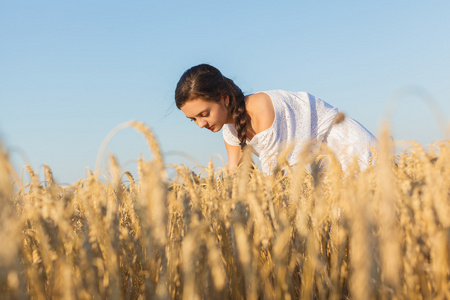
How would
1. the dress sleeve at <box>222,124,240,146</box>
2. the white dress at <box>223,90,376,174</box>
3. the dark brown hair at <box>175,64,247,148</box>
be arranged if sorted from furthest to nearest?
the dress sleeve at <box>222,124,240,146</box> < the dark brown hair at <box>175,64,247,148</box> < the white dress at <box>223,90,376,174</box>

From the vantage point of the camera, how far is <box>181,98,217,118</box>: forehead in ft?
9.51

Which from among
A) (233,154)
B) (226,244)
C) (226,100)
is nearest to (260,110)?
(226,100)

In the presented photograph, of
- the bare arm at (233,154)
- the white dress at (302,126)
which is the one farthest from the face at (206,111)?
the bare arm at (233,154)

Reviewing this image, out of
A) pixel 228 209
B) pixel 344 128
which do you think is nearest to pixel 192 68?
pixel 344 128

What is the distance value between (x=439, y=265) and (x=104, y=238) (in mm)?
729

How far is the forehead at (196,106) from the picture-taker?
2.90 meters

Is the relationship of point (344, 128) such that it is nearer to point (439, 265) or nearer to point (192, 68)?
point (192, 68)

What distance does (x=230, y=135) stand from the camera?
3500mm

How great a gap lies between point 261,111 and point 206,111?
0.42 meters

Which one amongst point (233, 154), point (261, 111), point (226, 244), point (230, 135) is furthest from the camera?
point (233, 154)

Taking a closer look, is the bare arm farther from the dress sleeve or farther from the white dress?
the white dress

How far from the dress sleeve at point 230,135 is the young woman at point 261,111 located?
330 mm

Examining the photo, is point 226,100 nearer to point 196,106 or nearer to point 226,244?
point 196,106

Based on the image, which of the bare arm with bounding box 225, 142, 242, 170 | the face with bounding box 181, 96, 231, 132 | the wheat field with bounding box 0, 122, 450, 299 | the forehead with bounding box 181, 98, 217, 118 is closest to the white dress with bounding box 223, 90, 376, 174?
the face with bounding box 181, 96, 231, 132
